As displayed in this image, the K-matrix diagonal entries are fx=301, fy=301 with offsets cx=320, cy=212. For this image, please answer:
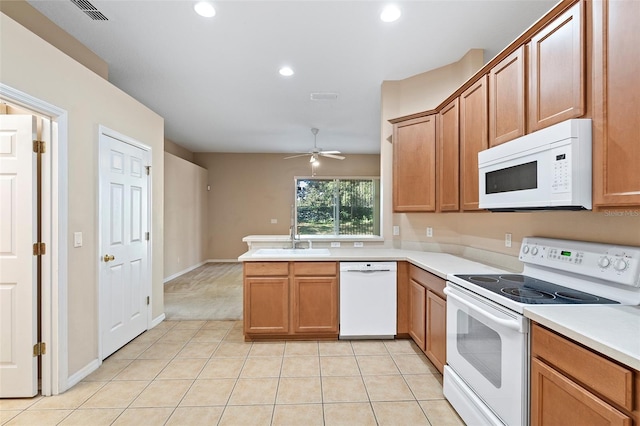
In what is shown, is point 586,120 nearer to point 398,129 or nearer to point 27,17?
point 398,129

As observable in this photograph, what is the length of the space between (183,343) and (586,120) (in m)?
3.56

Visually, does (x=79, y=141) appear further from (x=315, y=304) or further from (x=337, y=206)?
(x=337, y=206)

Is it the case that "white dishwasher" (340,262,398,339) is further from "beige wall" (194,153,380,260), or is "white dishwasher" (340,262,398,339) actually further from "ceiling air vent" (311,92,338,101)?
"beige wall" (194,153,380,260)

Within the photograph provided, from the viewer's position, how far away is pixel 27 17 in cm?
229

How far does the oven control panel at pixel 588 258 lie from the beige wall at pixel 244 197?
21.3ft

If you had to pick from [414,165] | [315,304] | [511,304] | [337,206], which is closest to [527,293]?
[511,304]

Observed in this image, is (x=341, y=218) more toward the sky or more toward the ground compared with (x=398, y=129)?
more toward the ground

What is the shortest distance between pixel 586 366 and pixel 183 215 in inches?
269

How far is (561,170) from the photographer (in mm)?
1429

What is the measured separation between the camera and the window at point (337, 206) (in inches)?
322

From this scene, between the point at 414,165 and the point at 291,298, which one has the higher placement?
the point at 414,165

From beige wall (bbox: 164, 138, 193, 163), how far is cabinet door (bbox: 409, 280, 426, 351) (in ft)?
18.9

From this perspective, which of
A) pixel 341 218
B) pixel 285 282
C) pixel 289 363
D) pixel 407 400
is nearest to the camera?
pixel 407 400

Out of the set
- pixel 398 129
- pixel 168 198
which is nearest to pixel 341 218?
pixel 168 198
